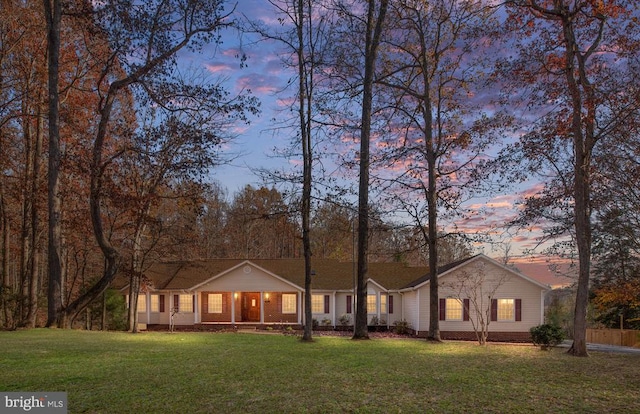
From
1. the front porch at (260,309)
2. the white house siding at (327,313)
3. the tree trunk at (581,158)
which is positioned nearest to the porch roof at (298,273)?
the white house siding at (327,313)

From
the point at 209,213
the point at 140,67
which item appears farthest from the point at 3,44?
the point at 209,213

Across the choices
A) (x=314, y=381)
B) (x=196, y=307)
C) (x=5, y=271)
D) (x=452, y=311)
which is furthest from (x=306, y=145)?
(x=196, y=307)

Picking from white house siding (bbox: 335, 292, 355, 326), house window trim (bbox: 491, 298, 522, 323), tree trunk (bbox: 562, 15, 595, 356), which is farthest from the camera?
white house siding (bbox: 335, 292, 355, 326)

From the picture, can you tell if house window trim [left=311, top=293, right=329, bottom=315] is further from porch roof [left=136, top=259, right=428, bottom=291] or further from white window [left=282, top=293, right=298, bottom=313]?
white window [left=282, top=293, right=298, bottom=313]

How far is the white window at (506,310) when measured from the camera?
27.9 meters

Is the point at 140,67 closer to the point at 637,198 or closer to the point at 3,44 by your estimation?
the point at 3,44

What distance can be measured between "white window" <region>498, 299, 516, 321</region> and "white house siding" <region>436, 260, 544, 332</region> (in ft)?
0.72

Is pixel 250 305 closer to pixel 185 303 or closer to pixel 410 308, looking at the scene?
pixel 185 303

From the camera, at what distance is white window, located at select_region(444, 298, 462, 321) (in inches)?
1097

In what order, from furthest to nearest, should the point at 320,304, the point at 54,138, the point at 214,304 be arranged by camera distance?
the point at 214,304, the point at 320,304, the point at 54,138
